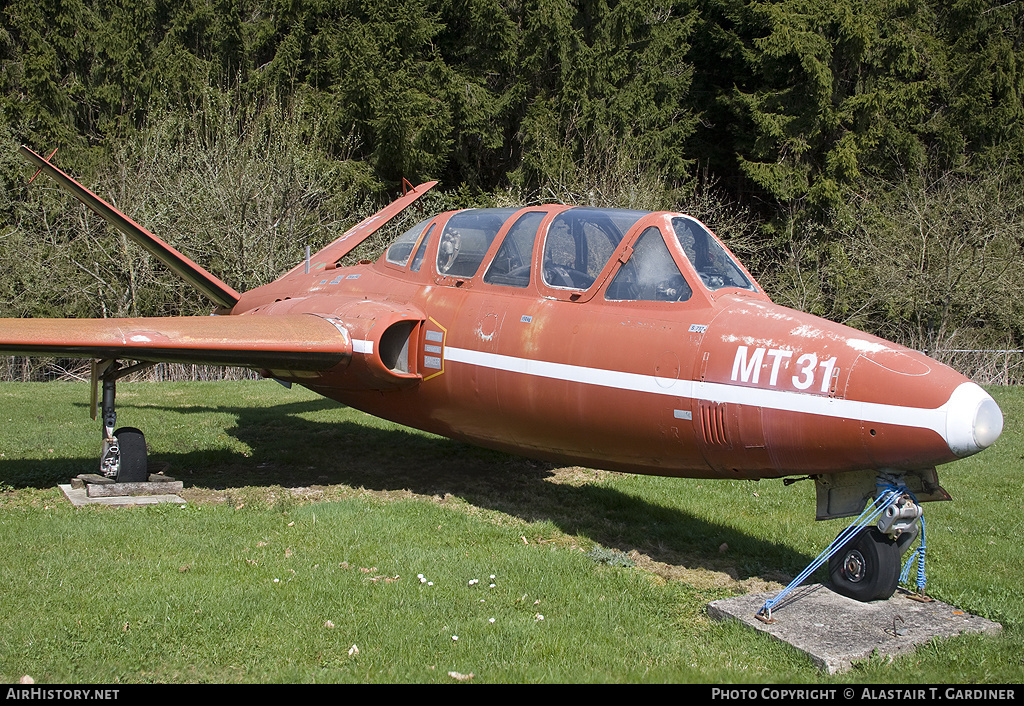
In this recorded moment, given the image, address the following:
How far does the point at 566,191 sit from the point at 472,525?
19.0 metres

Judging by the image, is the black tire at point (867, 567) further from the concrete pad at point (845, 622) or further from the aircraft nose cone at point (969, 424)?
the aircraft nose cone at point (969, 424)

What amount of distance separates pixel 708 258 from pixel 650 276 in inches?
20.7

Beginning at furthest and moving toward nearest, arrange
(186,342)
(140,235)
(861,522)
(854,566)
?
(140,235)
(186,342)
(854,566)
(861,522)

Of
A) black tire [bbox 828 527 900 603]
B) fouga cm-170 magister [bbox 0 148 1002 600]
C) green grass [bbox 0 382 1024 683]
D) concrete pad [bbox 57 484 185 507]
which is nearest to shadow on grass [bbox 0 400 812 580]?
green grass [bbox 0 382 1024 683]

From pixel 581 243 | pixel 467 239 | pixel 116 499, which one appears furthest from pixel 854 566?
pixel 116 499

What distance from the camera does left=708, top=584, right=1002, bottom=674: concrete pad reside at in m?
Answer: 4.98

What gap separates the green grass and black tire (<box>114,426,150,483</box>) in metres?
0.59

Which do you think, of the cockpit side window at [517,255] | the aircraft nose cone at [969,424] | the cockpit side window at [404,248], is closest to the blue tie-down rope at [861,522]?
the aircraft nose cone at [969,424]

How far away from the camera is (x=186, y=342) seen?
8.17 meters

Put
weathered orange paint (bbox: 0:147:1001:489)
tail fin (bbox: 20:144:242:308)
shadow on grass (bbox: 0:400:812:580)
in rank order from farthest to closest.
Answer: tail fin (bbox: 20:144:242:308) < shadow on grass (bbox: 0:400:812:580) < weathered orange paint (bbox: 0:147:1001:489)

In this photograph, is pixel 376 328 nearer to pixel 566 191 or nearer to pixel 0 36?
pixel 566 191

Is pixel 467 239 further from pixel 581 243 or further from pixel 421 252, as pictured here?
pixel 581 243

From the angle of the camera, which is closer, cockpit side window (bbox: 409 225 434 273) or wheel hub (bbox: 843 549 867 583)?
wheel hub (bbox: 843 549 867 583)

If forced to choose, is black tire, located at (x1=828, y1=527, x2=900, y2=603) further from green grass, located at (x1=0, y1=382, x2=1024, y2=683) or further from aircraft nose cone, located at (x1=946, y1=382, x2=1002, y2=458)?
aircraft nose cone, located at (x1=946, y1=382, x2=1002, y2=458)
